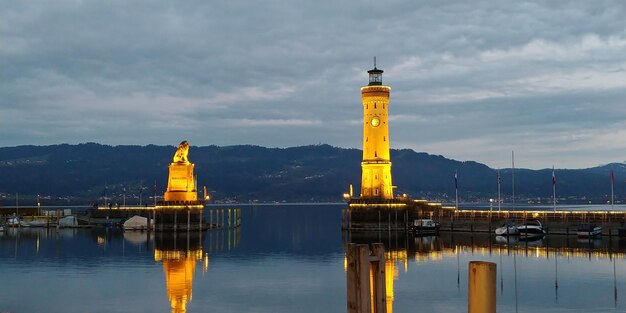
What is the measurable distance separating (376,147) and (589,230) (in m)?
32.8

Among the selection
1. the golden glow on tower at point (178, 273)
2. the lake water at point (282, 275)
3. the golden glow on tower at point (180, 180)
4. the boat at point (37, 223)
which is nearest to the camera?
the lake water at point (282, 275)

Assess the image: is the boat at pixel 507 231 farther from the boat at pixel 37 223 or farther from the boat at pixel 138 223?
the boat at pixel 37 223

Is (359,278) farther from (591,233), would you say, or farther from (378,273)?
(591,233)

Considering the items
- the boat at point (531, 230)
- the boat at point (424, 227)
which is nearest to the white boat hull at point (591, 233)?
the boat at point (531, 230)

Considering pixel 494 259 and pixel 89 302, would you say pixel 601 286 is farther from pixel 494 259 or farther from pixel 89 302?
pixel 89 302

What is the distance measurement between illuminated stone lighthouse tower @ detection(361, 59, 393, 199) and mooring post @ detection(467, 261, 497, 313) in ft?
300

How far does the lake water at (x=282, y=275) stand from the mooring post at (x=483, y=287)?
2719cm

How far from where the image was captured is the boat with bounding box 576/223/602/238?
299 feet

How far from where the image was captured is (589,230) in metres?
91.4

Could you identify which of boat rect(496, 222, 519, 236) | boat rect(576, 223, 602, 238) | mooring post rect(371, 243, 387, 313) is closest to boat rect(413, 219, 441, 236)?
boat rect(496, 222, 519, 236)

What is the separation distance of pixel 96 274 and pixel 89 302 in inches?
645

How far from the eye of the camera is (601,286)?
5281 cm

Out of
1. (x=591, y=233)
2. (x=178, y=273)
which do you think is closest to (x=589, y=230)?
(x=591, y=233)

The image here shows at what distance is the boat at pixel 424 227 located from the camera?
351 ft
